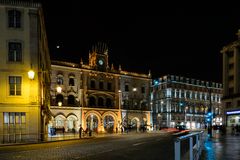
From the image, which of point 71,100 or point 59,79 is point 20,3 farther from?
point 71,100

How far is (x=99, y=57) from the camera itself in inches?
2945

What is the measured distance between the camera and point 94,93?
71.0 m

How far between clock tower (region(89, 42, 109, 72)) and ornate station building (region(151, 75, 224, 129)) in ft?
122

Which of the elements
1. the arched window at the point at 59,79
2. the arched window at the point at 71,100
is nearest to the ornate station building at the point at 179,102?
the arched window at the point at 71,100

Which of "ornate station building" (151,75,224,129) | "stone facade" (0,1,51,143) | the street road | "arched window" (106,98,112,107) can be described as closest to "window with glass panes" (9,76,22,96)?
"stone facade" (0,1,51,143)

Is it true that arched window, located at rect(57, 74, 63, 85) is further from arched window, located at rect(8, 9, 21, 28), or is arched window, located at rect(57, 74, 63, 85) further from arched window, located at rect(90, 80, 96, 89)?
arched window, located at rect(8, 9, 21, 28)

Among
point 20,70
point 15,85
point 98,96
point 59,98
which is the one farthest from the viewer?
point 98,96

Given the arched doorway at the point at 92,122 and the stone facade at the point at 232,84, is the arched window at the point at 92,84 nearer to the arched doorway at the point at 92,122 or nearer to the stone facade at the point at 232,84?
the arched doorway at the point at 92,122

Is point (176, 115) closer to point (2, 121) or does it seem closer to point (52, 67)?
point (52, 67)

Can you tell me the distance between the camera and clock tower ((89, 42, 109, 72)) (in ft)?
242

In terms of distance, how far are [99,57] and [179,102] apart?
46.5 m

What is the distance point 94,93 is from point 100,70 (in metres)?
5.90

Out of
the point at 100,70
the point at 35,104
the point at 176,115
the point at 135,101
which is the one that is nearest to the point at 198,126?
the point at 176,115

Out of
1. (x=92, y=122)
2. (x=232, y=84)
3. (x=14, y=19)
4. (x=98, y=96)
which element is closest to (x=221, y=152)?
(x=14, y=19)
